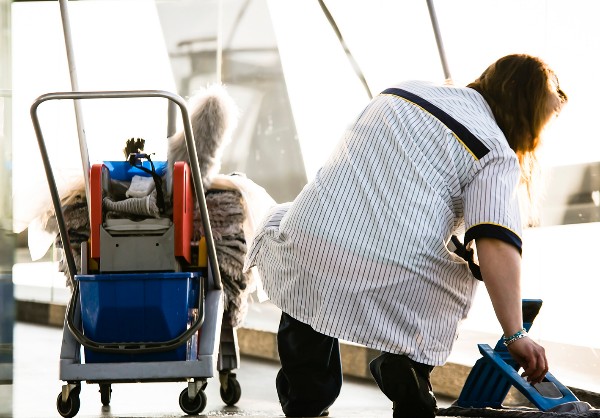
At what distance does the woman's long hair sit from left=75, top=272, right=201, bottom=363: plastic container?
34.6 inches

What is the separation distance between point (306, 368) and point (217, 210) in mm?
836

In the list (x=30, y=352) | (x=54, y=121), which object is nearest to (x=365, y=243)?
(x=30, y=352)

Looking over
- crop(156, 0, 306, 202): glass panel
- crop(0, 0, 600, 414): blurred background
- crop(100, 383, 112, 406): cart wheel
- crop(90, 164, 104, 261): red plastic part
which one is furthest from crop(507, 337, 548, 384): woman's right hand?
crop(156, 0, 306, 202): glass panel

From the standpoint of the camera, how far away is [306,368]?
250cm

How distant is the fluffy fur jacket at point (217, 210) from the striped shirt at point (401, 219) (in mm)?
840

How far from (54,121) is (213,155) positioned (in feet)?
9.52

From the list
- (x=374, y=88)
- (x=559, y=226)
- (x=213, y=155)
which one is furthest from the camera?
(x=374, y=88)

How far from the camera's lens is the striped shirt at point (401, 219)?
2223 mm

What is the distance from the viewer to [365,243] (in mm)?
2264

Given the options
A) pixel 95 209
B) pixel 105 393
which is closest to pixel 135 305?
pixel 95 209

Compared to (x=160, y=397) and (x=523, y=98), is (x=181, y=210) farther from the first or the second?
(x=160, y=397)

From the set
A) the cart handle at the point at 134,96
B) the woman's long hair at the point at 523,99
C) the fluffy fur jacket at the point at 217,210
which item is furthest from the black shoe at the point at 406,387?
the fluffy fur jacket at the point at 217,210

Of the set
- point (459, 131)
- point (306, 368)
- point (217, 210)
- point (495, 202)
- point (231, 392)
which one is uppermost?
point (459, 131)

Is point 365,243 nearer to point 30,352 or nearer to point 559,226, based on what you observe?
point 559,226
